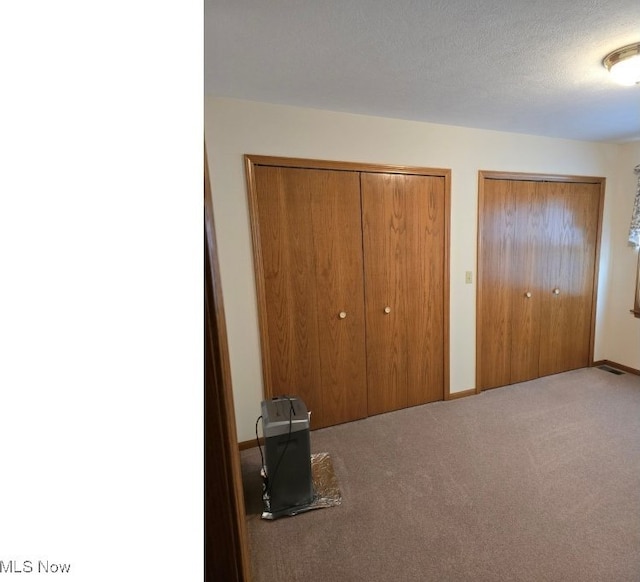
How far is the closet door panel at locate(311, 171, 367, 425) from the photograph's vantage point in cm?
209

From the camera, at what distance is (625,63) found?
1.38 metres

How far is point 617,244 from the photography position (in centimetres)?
308

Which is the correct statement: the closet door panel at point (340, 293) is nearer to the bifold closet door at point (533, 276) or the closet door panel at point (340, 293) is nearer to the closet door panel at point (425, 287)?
the closet door panel at point (425, 287)

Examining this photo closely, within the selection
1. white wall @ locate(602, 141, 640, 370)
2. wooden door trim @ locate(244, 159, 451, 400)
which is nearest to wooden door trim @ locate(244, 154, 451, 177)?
wooden door trim @ locate(244, 159, 451, 400)

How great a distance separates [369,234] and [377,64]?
3.39ft

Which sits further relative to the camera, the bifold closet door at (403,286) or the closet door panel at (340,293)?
the bifold closet door at (403,286)

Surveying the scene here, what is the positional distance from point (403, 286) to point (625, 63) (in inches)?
63.2

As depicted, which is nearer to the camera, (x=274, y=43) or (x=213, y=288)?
(x=213, y=288)

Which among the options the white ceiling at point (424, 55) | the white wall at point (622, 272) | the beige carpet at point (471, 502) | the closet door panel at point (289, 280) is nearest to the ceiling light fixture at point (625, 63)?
the white ceiling at point (424, 55)

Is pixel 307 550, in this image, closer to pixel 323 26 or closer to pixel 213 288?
pixel 213 288

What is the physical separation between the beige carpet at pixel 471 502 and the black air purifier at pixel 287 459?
0.08 meters

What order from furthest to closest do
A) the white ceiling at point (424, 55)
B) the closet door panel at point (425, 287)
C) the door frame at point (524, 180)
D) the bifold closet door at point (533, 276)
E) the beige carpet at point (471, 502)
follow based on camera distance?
the bifold closet door at point (533, 276)
the door frame at point (524, 180)
the closet door panel at point (425, 287)
the beige carpet at point (471, 502)
the white ceiling at point (424, 55)

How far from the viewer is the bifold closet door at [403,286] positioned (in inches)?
87.7
